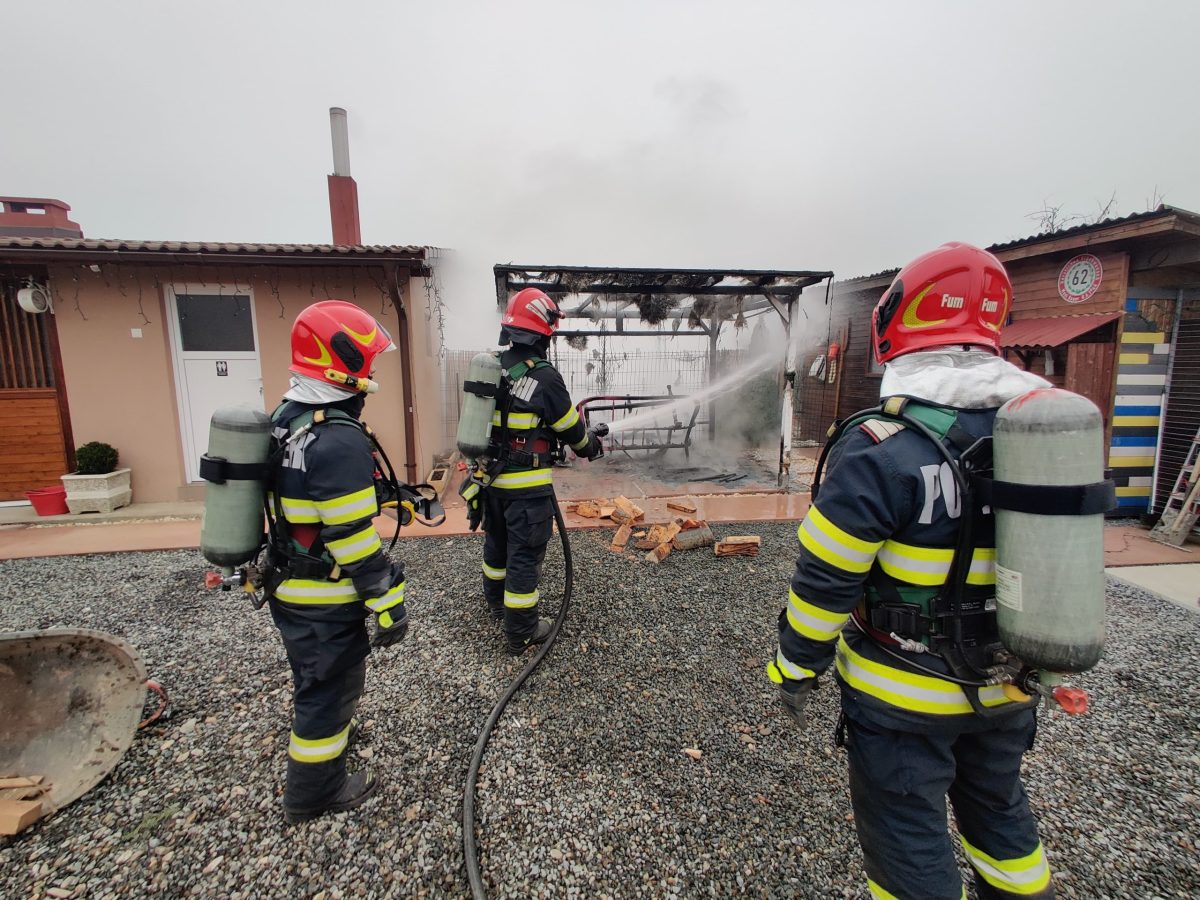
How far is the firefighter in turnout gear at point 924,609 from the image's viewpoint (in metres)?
1.29

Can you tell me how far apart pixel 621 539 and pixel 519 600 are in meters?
1.96

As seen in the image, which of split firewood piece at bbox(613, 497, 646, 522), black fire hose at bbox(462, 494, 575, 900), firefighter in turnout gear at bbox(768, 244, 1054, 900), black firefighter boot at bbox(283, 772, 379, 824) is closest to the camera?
firefighter in turnout gear at bbox(768, 244, 1054, 900)

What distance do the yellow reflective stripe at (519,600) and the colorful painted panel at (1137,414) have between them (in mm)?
6741

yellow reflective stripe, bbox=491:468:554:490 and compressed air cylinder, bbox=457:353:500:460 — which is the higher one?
compressed air cylinder, bbox=457:353:500:460

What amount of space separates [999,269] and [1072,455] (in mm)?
609

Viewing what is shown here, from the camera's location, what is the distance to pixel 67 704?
2.26 meters

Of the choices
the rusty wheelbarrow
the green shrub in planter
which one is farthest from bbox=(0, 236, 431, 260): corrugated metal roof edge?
the rusty wheelbarrow

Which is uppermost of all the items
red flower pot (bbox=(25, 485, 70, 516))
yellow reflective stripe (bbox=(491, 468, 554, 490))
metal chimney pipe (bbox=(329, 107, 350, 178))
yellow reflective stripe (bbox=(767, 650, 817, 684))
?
metal chimney pipe (bbox=(329, 107, 350, 178))

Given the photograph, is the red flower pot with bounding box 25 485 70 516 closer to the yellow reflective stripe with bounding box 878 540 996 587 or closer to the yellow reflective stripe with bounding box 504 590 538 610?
the yellow reflective stripe with bounding box 504 590 538 610

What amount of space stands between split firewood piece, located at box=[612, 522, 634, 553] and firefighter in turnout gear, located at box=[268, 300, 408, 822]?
3078 mm

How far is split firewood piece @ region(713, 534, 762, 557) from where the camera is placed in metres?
4.77

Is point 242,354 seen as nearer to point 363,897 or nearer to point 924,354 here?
point 363,897

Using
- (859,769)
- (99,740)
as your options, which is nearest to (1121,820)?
(859,769)

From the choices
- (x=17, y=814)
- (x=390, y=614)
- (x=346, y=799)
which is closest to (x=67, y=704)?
(x=17, y=814)
